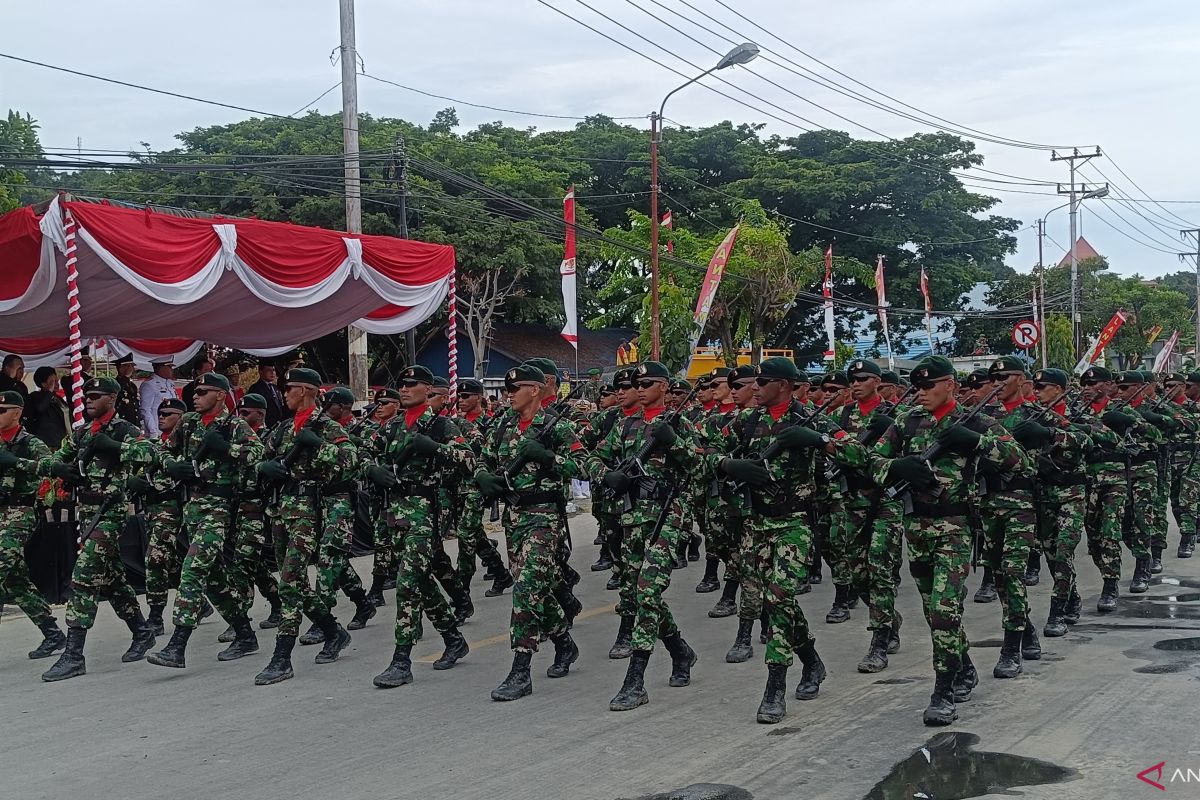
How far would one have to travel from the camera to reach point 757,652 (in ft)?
26.0

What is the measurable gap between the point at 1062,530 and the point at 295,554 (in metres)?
5.35

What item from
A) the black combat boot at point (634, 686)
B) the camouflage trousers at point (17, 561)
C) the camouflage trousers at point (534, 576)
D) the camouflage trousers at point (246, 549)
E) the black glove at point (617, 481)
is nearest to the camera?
the black combat boot at point (634, 686)

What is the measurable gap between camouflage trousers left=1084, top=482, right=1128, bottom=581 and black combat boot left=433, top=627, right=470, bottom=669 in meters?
4.99

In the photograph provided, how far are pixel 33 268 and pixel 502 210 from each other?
20.4 m

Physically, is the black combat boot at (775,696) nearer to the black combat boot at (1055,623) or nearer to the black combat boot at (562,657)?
the black combat boot at (562,657)

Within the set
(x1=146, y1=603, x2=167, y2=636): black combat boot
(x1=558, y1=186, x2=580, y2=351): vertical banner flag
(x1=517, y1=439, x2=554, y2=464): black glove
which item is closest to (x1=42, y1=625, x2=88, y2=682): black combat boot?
(x1=146, y1=603, x2=167, y2=636): black combat boot

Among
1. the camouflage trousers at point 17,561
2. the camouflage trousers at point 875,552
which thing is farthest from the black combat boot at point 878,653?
the camouflage trousers at point 17,561

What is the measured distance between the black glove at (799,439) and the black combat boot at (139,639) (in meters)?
4.93

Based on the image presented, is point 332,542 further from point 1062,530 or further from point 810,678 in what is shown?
point 1062,530

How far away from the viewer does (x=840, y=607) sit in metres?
9.03

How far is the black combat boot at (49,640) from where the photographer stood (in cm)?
835

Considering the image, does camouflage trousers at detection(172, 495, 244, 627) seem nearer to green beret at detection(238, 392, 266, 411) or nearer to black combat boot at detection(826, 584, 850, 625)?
green beret at detection(238, 392, 266, 411)

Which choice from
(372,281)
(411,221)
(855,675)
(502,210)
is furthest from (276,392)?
(502,210)

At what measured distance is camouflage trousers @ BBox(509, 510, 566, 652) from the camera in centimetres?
683
